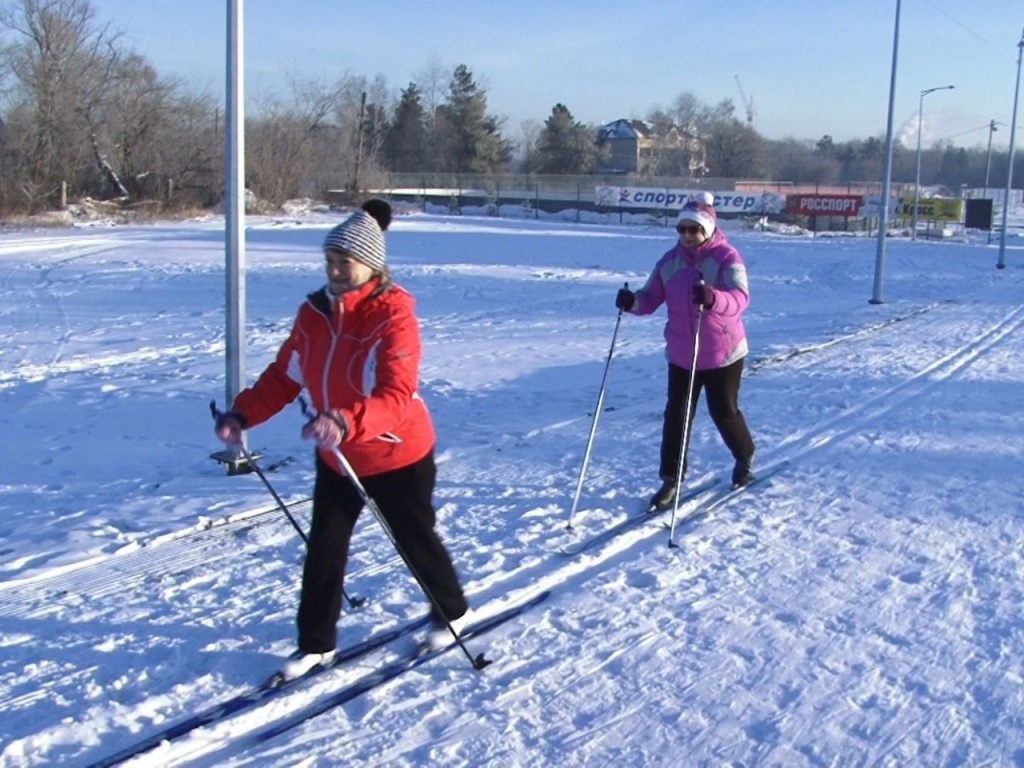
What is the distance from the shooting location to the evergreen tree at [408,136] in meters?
90.4

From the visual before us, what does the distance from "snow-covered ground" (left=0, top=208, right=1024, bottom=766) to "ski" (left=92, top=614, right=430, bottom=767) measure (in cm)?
6

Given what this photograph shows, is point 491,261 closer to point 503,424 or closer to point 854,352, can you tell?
point 854,352

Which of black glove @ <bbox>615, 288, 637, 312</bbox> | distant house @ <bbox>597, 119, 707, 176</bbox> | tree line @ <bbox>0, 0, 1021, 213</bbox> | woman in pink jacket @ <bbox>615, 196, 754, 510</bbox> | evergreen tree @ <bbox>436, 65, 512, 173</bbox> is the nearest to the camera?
woman in pink jacket @ <bbox>615, 196, 754, 510</bbox>

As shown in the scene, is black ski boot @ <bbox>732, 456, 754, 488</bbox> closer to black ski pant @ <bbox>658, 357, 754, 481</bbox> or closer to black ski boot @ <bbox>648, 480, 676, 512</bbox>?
black ski pant @ <bbox>658, 357, 754, 481</bbox>

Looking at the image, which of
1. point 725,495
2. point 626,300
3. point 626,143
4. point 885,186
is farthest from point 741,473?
point 626,143

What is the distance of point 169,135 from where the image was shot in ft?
162

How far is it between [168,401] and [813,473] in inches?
242

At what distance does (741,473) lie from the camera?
703 centimetres

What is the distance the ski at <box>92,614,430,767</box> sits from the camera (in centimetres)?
373

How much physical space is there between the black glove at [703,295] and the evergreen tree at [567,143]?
290ft

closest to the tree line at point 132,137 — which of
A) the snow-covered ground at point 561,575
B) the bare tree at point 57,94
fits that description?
the bare tree at point 57,94

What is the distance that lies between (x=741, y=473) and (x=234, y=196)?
4.03 m

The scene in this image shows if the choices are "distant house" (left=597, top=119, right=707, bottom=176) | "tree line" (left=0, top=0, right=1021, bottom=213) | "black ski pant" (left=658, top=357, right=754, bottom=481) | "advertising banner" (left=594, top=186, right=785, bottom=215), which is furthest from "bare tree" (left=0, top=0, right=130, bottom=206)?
"distant house" (left=597, top=119, right=707, bottom=176)

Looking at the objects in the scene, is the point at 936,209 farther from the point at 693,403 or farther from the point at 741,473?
the point at 693,403
